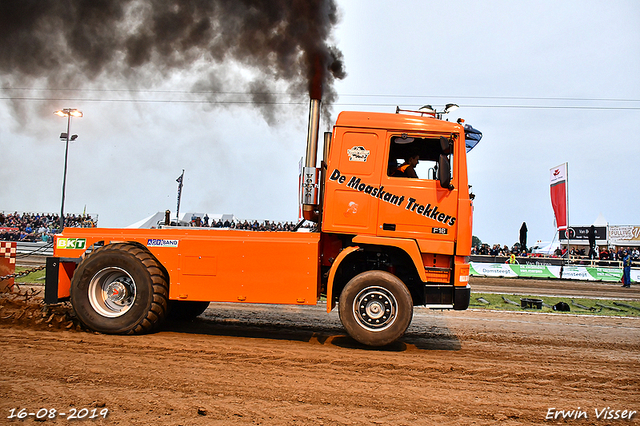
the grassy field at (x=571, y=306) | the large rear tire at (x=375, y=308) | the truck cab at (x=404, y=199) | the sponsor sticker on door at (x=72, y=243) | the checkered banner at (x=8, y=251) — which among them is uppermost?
the truck cab at (x=404, y=199)

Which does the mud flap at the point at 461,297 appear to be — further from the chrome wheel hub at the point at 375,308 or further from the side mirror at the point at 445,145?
the side mirror at the point at 445,145

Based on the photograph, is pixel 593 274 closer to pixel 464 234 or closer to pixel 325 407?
pixel 464 234

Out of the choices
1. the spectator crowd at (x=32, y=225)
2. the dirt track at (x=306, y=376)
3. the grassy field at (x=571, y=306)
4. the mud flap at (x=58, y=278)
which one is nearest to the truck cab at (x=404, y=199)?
the dirt track at (x=306, y=376)

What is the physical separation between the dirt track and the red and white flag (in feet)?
76.8

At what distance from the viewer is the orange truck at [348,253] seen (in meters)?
5.73

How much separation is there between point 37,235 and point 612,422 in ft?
102

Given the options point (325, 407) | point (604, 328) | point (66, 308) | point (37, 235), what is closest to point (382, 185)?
point (325, 407)

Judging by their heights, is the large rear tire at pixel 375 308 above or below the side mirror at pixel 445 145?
below

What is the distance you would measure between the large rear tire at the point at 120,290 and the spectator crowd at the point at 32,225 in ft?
72.5

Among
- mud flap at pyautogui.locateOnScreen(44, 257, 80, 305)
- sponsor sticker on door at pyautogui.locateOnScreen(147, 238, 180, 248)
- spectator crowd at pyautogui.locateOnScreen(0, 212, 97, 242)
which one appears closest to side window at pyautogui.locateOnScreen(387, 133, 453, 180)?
sponsor sticker on door at pyautogui.locateOnScreen(147, 238, 180, 248)

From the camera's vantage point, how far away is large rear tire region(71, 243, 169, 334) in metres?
5.88

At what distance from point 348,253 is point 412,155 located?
1823 mm

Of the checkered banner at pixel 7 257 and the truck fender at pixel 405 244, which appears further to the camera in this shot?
the checkered banner at pixel 7 257

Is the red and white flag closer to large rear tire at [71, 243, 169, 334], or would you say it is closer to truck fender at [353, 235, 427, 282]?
truck fender at [353, 235, 427, 282]
